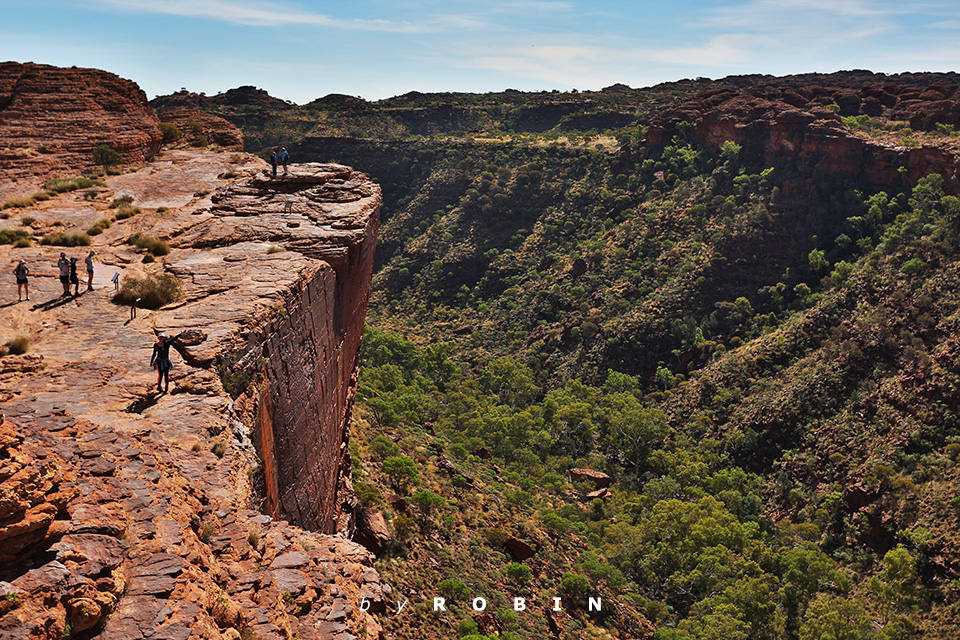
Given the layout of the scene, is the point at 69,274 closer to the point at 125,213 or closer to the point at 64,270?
the point at 64,270

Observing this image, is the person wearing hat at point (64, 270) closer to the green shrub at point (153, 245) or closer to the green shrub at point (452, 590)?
the green shrub at point (153, 245)

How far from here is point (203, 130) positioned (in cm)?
5025

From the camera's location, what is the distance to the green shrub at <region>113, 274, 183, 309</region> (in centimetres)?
1902

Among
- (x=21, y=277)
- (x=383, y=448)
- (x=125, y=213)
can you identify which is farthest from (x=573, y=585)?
(x=21, y=277)

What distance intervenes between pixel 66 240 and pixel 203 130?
94.5 ft

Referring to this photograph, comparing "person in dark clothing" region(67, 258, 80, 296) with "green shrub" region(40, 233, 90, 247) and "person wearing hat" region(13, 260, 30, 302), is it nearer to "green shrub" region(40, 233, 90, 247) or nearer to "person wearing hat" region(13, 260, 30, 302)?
"person wearing hat" region(13, 260, 30, 302)

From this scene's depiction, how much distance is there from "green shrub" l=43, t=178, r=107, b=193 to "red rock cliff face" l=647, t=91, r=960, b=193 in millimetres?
74941

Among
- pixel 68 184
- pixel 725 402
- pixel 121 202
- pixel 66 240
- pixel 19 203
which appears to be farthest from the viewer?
pixel 725 402

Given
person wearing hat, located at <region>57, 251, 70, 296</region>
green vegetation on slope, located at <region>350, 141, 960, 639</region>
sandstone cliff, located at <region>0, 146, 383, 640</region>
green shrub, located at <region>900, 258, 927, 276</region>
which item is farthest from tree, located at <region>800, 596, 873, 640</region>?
person wearing hat, located at <region>57, 251, 70, 296</region>

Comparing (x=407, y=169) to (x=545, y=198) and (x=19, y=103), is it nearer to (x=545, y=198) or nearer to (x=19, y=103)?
A: (x=545, y=198)

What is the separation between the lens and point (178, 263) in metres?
21.9

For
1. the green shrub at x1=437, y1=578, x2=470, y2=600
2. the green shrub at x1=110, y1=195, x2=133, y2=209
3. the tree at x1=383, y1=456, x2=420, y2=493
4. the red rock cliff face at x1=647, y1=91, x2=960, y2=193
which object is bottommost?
the green shrub at x1=437, y1=578, x2=470, y2=600

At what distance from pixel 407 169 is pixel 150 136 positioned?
91646mm

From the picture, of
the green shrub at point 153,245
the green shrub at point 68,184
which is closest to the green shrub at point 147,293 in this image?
the green shrub at point 153,245
